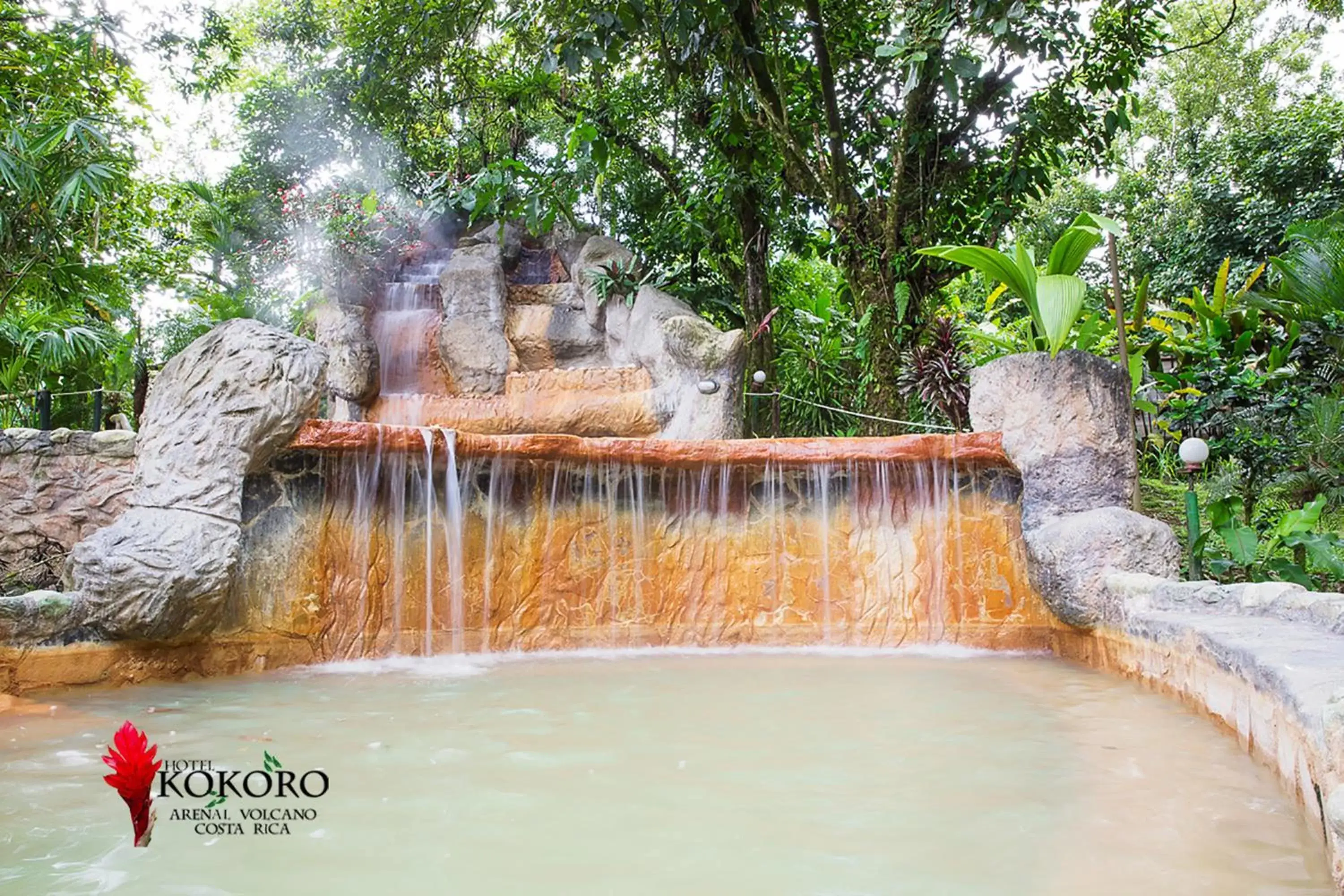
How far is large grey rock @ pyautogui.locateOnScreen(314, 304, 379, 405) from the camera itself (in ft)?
28.7

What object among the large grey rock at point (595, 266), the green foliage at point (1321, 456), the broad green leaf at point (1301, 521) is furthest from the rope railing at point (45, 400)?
the green foliage at point (1321, 456)

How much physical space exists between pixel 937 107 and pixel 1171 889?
22.4 ft

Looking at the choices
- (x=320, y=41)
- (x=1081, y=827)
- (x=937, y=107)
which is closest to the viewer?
(x=1081, y=827)

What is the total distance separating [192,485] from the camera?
14.3ft

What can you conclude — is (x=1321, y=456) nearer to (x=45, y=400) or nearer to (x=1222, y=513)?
(x=1222, y=513)

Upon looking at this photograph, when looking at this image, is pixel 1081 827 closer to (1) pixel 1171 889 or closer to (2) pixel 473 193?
(1) pixel 1171 889

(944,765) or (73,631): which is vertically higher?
(73,631)

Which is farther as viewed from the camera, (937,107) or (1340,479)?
(937,107)

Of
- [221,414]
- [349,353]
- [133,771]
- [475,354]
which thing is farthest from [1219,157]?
[133,771]

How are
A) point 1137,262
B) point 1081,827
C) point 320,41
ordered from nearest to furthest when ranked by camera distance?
point 1081,827 → point 320,41 → point 1137,262

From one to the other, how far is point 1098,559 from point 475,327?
6.35 m

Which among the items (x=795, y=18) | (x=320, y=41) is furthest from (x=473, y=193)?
(x=320, y=41)

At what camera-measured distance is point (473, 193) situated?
26.3ft

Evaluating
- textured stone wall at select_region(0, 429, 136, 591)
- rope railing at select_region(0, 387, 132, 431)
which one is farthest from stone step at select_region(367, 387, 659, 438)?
textured stone wall at select_region(0, 429, 136, 591)
